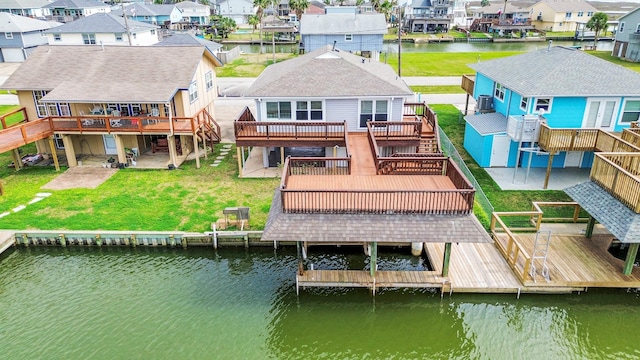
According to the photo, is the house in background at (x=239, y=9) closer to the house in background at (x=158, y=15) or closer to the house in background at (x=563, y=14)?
the house in background at (x=158, y=15)

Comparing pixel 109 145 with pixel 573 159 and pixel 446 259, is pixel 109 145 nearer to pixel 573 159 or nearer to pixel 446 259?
pixel 446 259

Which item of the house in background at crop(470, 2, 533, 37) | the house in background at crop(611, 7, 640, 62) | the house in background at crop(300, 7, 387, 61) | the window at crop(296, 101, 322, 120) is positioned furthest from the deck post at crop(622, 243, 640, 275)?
the house in background at crop(470, 2, 533, 37)

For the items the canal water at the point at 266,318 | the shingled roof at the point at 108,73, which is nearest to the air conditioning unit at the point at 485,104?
the canal water at the point at 266,318

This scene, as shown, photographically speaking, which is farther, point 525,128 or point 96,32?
point 96,32

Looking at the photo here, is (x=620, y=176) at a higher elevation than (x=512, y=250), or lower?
higher

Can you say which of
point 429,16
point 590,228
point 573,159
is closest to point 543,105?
point 573,159

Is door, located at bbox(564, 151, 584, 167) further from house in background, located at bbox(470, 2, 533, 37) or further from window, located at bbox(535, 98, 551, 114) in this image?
house in background, located at bbox(470, 2, 533, 37)

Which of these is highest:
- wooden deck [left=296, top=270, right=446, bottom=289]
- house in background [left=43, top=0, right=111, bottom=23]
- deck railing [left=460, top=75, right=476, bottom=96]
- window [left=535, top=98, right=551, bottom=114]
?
house in background [left=43, top=0, right=111, bottom=23]
